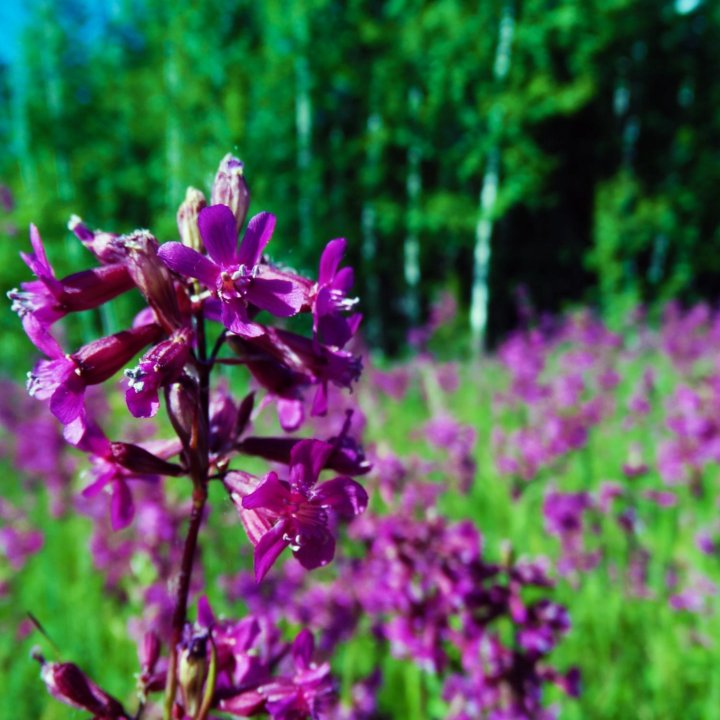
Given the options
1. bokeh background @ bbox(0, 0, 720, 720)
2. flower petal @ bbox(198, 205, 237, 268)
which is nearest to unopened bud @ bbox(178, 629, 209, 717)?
flower petal @ bbox(198, 205, 237, 268)

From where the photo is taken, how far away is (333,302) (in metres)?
1.16

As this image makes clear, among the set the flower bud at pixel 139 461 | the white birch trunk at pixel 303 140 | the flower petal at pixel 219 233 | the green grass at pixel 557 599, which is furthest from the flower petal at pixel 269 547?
the white birch trunk at pixel 303 140

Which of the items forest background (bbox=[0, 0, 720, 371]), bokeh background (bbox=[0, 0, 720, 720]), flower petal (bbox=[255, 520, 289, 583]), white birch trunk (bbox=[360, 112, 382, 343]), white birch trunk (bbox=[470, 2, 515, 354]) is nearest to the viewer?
flower petal (bbox=[255, 520, 289, 583])

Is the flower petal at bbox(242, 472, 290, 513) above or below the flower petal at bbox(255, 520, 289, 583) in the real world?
above

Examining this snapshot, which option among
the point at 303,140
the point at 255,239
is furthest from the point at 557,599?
the point at 303,140

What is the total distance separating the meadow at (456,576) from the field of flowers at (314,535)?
18 millimetres

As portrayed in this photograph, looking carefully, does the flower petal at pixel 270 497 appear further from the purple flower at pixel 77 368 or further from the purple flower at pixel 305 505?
the purple flower at pixel 77 368

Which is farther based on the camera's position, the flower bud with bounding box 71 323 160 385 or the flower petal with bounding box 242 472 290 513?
the flower bud with bounding box 71 323 160 385

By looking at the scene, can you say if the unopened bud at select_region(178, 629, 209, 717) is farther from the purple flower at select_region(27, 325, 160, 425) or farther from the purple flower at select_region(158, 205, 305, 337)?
the purple flower at select_region(158, 205, 305, 337)

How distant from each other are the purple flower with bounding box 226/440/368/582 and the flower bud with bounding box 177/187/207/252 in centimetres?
44

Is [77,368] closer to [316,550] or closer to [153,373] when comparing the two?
[153,373]

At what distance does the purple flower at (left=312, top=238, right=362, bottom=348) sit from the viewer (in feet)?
3.66

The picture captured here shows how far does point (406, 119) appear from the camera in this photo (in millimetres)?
21859

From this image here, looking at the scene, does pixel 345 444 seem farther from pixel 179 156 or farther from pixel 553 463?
pixel 179 156
